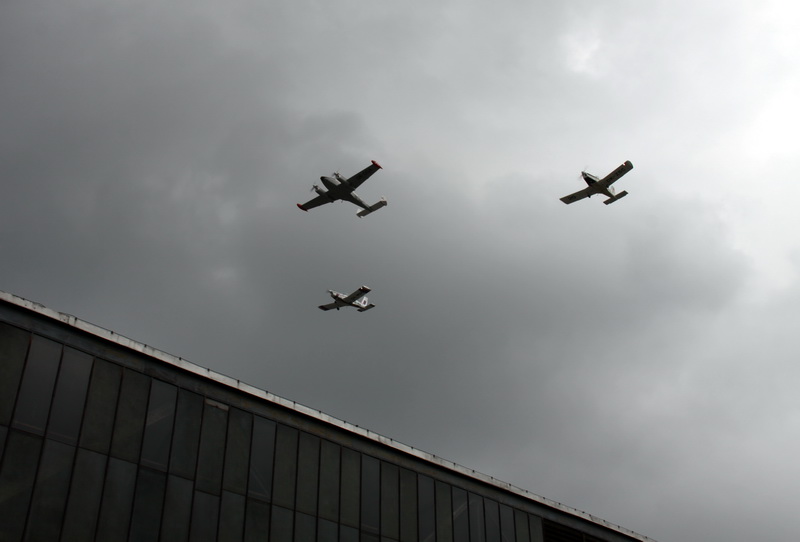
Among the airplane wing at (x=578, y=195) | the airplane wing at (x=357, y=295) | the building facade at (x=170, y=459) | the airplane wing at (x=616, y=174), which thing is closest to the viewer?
the building facade at (x=170, y=459)

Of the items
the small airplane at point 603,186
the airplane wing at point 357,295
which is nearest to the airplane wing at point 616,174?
the small airplane at point 603,186

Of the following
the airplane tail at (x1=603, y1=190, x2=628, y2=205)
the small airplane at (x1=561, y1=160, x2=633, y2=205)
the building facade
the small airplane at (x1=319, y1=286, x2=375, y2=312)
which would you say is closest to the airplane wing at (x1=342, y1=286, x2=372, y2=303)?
the small airplane at (x1=319, y1=286, x2=375, y2=312)

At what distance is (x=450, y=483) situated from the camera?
137 feet

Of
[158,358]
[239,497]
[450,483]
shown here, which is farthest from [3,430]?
[450,483]

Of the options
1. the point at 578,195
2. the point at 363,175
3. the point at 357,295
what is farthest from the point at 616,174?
the point at 357,295

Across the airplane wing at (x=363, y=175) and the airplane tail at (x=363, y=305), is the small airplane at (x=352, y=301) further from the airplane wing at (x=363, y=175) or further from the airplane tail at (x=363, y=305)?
the airplane wing at (x=363, y=175)

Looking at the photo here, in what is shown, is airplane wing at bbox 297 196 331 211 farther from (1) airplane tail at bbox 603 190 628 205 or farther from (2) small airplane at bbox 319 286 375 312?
(1) airplane tail at bbox 603 190 628 205

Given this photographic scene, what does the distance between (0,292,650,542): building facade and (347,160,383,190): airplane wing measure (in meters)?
21.1

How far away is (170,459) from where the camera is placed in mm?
30109

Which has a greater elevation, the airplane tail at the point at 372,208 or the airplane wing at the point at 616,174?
the airplane tail at the point at 372,208

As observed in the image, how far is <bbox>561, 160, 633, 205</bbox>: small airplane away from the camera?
5217cm

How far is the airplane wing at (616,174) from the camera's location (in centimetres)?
5156

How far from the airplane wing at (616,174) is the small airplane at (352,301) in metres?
22.7

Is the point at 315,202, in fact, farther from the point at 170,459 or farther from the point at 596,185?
the point at 170,459
